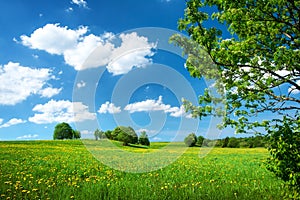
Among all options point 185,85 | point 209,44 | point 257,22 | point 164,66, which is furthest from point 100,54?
point 257,22

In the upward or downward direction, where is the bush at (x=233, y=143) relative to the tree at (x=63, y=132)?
downward

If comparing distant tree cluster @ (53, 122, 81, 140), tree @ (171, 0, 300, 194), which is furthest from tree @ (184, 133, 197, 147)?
Result: distant tree cluster @ (53, 122, 81, 140)

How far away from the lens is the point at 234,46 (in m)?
9.06

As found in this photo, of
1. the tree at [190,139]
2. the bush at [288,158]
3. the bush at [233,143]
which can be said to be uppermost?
the bush at [233,143]

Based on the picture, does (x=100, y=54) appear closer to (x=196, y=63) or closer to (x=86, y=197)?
(x=196, y=63)

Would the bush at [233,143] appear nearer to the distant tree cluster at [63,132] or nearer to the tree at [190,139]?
the tree at [190,139]

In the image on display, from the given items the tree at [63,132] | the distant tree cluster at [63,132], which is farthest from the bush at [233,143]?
the tree at [63,132]

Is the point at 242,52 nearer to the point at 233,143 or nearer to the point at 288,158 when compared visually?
the point at 288,158

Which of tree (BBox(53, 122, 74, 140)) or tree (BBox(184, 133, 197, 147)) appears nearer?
tree (BBox(184, 133, 197, 147))

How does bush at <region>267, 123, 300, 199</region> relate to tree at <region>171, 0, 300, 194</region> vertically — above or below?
below

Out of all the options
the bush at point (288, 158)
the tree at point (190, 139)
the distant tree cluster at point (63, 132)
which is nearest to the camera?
the bush at point (288, 158)

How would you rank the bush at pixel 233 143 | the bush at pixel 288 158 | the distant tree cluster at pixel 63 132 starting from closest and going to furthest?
the bush at pixel 288 158
the bush at pixel 233 143
the distant tree cluster at pixel 63 132

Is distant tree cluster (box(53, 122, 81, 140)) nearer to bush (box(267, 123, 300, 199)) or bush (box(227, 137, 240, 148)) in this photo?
bush (box(227, 137, 240, 148))

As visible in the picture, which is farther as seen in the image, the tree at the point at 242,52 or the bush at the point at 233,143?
the bush at the point at 233,143
